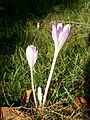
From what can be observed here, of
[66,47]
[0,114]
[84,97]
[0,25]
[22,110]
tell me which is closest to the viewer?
[0,114]

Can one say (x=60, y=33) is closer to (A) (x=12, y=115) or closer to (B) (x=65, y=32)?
(B) (x=65, y=32)

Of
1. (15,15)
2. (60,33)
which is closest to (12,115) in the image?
(60,33)

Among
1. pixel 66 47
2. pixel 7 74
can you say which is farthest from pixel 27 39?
pixel 7 74

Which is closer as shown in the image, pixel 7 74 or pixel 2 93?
pixel 2 93

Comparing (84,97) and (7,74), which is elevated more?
(7,74)

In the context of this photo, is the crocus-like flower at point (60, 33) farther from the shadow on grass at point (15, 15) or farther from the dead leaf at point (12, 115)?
the shadow on grass at point (15, 15)

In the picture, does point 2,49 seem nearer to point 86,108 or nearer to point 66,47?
point 66,47

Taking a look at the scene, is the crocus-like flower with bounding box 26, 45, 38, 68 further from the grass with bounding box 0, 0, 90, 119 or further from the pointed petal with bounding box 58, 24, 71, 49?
the grass with bounding box 0, 0, 90, 119
